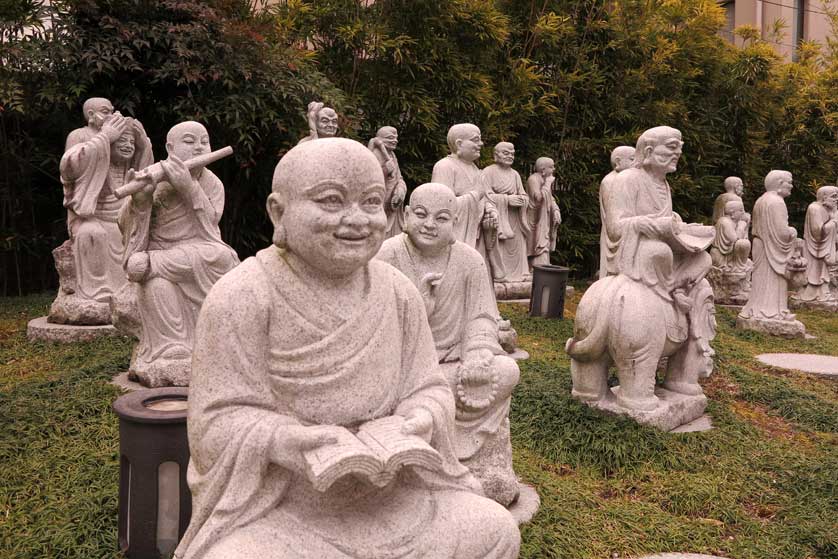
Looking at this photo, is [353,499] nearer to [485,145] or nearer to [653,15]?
[485,145]

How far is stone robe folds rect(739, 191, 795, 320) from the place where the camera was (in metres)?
9.61

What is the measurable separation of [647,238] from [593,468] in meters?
1.70

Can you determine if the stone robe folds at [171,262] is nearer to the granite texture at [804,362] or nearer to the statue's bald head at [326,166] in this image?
the statue's bald head at [326,166]

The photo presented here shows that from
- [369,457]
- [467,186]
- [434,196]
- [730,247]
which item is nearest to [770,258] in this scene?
[730,247]

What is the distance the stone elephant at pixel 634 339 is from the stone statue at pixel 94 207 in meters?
4.79

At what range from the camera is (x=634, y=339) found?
206 inches

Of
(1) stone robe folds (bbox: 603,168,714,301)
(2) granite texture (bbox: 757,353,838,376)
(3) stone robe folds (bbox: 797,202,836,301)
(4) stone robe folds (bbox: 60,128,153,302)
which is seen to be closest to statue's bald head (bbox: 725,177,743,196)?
(3) stone robe folds (bbox: 797,202,836,301)

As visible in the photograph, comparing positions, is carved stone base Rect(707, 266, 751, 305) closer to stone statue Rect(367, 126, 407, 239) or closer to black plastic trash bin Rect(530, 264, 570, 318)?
black plastic trash bin Rect(530, 264, 570, 318)

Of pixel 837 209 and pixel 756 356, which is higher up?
pixel 837 209

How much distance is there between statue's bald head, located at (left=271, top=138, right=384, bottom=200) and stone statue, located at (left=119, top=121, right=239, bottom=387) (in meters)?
3.51

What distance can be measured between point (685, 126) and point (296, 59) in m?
8.33

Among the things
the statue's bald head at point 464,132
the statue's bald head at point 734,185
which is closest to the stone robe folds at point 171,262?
the statue's bald head at point 464,132

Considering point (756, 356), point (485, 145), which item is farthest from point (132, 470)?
point (485, 145)

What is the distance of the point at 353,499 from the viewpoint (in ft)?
7.57
